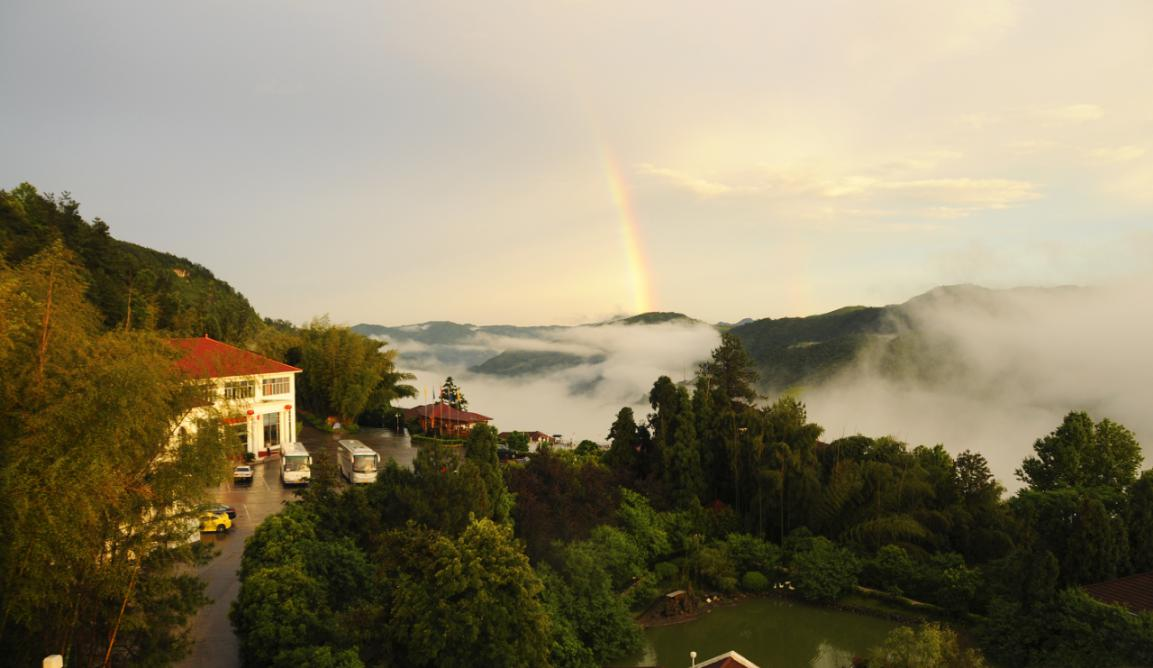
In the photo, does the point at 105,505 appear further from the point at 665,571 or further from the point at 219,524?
the point at 665,571

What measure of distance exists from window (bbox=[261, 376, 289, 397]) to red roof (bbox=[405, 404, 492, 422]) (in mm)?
5654

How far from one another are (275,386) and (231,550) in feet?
34.4

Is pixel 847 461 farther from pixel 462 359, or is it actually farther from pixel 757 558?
pixel 462 359

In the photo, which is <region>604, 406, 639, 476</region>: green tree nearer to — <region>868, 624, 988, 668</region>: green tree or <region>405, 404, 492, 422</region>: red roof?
<region>405, 404, 492, 422</region>: red roof

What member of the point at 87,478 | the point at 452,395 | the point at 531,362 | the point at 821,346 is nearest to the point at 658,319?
the point at 531,362

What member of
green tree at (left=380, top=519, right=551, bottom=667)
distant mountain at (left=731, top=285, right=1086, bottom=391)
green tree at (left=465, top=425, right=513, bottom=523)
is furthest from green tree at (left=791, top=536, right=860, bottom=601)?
distant mountain at (left=731, top=285, right=1086, bottom=391)

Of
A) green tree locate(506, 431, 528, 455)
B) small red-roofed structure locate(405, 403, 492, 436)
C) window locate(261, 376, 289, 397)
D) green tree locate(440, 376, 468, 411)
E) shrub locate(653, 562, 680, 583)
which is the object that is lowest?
shrub locate(653, 562, 680, 583)

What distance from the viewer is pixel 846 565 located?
62.8 feet

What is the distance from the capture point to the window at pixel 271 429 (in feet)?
81.3

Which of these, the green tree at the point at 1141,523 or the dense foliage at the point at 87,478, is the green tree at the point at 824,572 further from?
the dense foliage at the point at 87,478

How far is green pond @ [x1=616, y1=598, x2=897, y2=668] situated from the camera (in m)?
16.2

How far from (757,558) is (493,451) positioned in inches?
340

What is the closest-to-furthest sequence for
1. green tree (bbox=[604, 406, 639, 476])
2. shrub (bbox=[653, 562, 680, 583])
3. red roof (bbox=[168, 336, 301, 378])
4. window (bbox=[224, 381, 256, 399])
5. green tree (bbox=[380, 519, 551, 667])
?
green tree (bbox=[380, 519, 551, 667]), red roof (bbox=[168, 336, 301, 378]), window (bbox=[224, 381, 256, 399]), shrub (bbox=[653, 562, 680, 583]), green tree (bbox=[604, 406, 639, 476])

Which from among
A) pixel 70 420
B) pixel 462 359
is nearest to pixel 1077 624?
pixel 70 420
